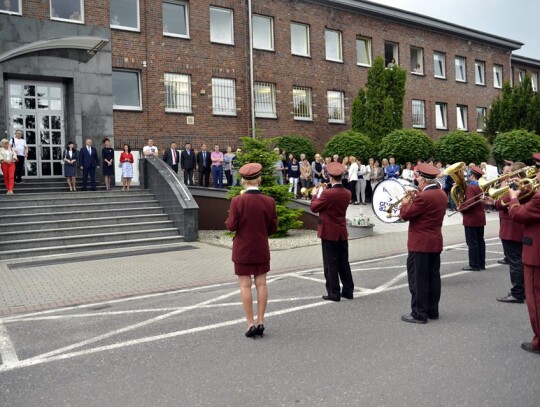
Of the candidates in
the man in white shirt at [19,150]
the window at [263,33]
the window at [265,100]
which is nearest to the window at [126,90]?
the man in white shirt at [19,150]

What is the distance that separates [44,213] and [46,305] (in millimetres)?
7165

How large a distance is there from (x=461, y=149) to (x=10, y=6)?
19.5 meters

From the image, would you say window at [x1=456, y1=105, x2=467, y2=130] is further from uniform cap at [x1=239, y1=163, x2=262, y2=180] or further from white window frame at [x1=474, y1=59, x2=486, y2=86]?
uniform cap at [x1=239, y1=163, x2=262, y2=180]

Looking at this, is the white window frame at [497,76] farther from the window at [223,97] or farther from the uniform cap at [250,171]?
the uniform cap at [250,171]

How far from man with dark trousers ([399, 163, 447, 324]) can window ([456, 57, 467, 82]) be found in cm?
3247

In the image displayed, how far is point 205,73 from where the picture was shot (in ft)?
80.3

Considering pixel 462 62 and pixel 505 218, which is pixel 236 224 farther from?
pixel 462 62

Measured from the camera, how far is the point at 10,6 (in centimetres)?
1970

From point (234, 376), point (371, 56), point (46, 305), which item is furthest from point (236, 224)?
point (371, 56)

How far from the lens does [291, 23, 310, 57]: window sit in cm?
2822

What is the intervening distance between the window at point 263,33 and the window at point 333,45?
3.61 meters

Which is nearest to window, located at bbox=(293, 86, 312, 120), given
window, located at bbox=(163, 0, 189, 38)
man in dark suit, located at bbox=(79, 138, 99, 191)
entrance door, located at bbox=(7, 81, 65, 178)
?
window, located at bbox=(163, 0, 189, 38)

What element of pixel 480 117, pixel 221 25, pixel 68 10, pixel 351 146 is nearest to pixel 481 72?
pixel 480 117

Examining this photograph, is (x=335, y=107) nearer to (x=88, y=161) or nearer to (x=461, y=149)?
(x=461, y=149)
